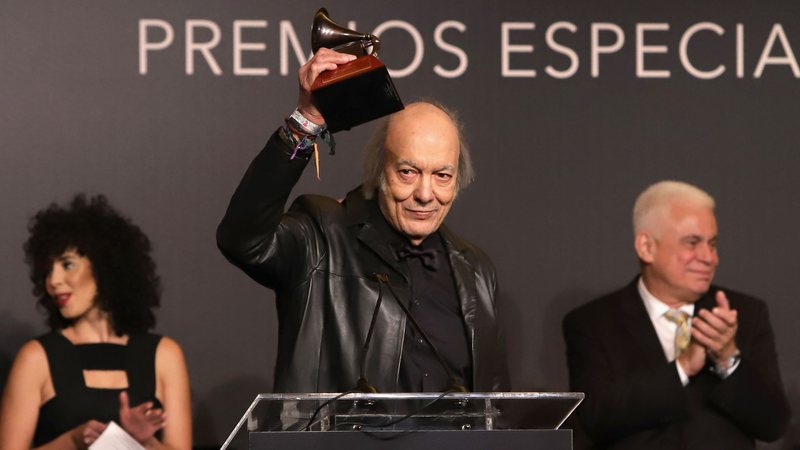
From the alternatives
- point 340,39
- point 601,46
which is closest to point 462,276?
point 340,39

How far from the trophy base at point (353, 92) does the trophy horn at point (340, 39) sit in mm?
118

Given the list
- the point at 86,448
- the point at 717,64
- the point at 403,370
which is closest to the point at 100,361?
the point at 86,448

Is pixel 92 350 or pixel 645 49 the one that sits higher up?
pixel 645 49

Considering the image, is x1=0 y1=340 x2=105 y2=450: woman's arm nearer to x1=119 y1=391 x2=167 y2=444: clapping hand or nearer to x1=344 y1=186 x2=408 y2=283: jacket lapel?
x1=119 y1=391 x2=167 y2=444: clapping hand

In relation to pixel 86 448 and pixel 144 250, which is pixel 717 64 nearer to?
pixel 144 250

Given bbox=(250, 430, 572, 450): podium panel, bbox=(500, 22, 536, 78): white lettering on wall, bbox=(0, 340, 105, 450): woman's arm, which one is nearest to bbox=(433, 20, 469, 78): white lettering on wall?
bbox=(500, 22, 536, 78): white lettering on wall

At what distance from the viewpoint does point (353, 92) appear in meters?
2.62

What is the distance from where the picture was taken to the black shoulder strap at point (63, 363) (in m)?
4.48

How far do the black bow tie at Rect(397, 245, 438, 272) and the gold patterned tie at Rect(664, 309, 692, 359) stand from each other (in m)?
1.45

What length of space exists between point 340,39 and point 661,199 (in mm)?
2397

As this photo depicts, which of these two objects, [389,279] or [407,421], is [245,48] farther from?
[407,421]

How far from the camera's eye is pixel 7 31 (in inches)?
191

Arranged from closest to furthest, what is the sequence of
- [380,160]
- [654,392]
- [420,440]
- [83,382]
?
[420,440] < [380,160] < [654,392] < [83,382]

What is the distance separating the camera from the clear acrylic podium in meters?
2.23
